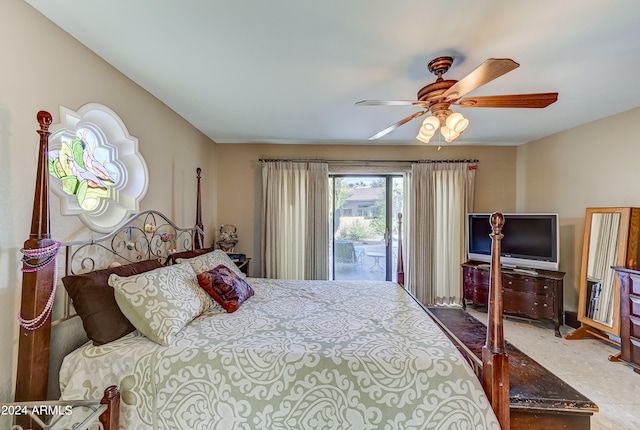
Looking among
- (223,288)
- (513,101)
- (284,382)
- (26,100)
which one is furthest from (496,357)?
(26,100)

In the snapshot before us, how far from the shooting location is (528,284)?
10.6 ft

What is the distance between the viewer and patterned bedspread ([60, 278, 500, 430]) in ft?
3.94

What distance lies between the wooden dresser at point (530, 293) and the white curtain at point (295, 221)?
2150 mm

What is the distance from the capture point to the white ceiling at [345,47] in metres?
1.41

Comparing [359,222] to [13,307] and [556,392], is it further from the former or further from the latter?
[13,307]

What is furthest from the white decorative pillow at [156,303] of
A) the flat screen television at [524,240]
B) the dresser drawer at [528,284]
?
the dresser drawer at [528,284]

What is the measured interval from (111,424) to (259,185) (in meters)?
3.22

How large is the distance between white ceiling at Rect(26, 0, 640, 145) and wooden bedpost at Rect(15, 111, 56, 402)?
2.65 ft

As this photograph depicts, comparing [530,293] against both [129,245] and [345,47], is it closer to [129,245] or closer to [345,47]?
[345,47]

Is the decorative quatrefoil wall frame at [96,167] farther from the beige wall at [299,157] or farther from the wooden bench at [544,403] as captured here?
the wooden bench at [544,403]

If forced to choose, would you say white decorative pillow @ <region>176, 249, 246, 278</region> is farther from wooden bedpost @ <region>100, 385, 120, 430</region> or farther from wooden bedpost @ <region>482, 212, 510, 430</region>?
wooden bedpost @ <region>482, 212, 510, 430</region>

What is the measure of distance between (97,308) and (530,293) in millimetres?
4272

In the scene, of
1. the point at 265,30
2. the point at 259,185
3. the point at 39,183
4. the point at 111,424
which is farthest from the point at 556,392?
the point at 259,185

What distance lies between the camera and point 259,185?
159 inches
